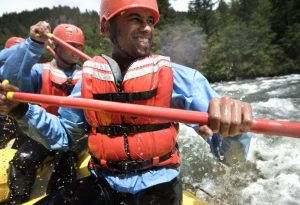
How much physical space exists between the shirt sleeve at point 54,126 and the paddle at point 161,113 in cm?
22

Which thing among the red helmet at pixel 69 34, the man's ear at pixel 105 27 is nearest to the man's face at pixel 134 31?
the man's ear at pixel 105 27

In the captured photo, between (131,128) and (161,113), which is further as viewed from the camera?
(131,128)

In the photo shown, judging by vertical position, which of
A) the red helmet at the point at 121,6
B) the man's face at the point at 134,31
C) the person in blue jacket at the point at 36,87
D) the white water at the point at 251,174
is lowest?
the white water at the point at 251,174

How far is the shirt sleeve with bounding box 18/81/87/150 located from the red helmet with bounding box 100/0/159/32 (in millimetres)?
432

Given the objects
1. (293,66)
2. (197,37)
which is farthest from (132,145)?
(197,37)

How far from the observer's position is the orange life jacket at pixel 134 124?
175 cm

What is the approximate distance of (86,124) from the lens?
2039 mm

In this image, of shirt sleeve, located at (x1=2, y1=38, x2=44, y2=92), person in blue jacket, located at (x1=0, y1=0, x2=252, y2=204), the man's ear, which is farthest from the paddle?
shirt sleeve, located at (x1=2, y1=38, x2=44, y2=92)

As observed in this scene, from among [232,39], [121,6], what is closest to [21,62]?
[121,6]

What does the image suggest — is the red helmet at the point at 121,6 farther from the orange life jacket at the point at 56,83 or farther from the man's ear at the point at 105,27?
the orange life jacket at the point at 56,83

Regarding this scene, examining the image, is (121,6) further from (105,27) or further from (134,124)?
(134,124)

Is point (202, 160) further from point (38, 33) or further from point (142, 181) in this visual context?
point (142, 181)

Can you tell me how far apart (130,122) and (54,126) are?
17.0 inches

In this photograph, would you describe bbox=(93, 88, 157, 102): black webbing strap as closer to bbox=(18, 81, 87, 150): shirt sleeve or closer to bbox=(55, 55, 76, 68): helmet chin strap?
bbox=(18, 81, 87, 150): shirt sleeve
